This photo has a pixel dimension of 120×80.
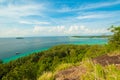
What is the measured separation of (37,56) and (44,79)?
1556 inches

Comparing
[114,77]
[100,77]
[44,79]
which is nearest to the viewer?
[114,77]

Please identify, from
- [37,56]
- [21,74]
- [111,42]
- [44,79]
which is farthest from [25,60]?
[44,79]

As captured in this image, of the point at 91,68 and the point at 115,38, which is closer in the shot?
the point at 91,68

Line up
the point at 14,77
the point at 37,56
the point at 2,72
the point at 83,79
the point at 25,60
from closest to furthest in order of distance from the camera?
the point at 83,79 → the point at 14,77 → the point at 2,72 → the point at 25,60 → the point at 37,56

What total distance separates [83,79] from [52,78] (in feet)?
4.59

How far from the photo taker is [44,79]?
545 centimetres

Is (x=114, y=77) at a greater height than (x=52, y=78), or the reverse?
(x=114, y=77)

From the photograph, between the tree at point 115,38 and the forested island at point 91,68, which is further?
the tree at point 115,38

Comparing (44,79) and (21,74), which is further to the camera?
(21,74)

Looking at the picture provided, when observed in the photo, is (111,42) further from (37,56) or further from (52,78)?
(37,56)

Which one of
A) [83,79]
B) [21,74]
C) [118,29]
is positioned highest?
[118,29]

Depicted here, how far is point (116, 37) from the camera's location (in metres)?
12.5

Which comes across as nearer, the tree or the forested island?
the forested island

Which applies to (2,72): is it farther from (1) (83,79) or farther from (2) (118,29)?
(1) (83,79)
